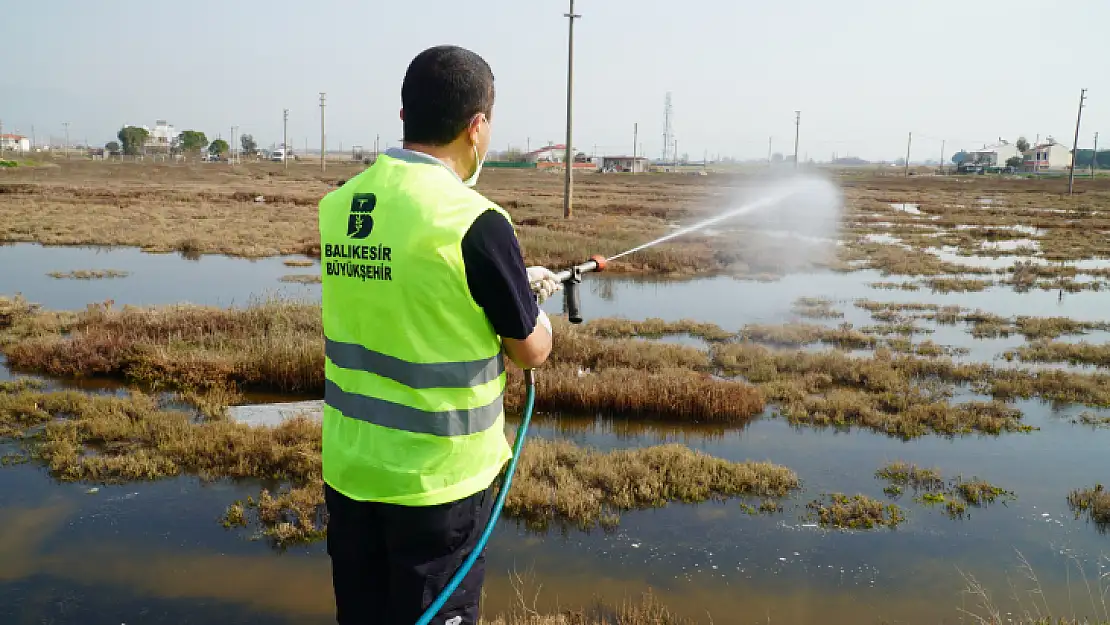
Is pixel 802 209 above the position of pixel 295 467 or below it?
above

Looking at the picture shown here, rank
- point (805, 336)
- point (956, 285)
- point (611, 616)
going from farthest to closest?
1. point (956, 285)
2. point (805, 336)
3. point (611, 616)

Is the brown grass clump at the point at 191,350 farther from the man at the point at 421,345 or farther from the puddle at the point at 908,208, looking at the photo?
the puddle at the point at 908,208

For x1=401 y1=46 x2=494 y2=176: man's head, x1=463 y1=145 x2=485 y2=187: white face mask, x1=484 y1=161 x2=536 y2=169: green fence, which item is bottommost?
x1=463 y1=145 x2=485 y2=187: white face mask

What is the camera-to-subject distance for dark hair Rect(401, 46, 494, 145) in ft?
7.91

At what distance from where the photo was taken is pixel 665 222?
34125 mm

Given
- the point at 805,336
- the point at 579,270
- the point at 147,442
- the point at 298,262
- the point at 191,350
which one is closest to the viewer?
the point at 579,270

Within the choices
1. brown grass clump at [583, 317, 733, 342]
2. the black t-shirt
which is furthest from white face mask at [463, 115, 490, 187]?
brown grass clump at [583, 317, 733, 342]

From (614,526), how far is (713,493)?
114cm

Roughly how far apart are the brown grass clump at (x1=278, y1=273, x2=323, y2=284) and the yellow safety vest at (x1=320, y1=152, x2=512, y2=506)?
1709cm

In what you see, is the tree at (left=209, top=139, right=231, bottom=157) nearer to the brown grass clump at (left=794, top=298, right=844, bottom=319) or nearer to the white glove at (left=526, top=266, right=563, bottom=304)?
the brown grass clump at (left=794, top=298, right=844, bottom=319)

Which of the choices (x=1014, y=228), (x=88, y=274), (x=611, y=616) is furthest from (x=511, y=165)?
(x=611, y=616)

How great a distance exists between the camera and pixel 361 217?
2389mm

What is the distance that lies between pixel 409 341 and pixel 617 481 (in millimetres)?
5151

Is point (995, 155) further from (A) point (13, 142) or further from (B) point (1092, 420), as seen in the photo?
(A) point (13, 142)
